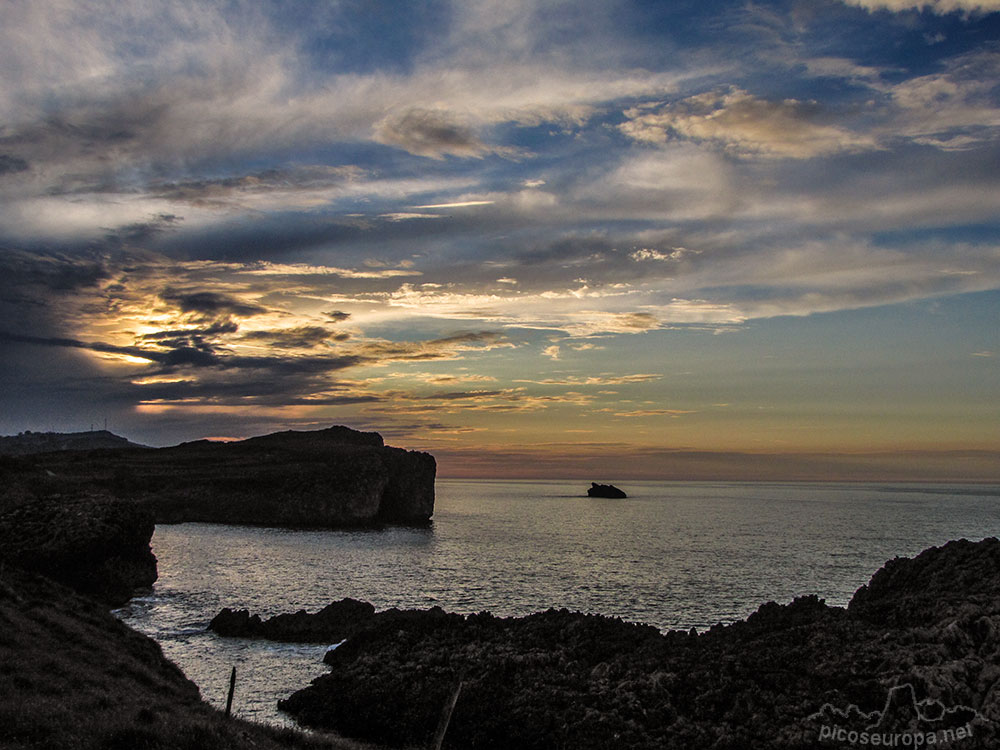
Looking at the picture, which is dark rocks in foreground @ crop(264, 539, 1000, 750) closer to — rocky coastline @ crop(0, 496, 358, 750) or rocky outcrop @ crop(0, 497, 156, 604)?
rocky coastline @ crop(0, 496, 358, 750)

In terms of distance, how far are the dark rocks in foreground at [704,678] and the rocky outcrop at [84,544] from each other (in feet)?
93.9

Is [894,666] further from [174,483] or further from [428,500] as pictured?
[174,483]

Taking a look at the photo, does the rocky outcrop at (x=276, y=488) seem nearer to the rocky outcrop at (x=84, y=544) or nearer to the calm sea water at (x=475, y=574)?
the calm sea water at (x=475, y=574)

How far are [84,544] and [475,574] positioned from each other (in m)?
34.4

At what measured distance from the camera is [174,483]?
469 ft

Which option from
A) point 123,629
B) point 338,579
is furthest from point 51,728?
point 338,579

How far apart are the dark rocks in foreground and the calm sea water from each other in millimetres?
5714

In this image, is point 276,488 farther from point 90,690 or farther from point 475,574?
point 90,690

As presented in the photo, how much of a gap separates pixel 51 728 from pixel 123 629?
19.2 meters

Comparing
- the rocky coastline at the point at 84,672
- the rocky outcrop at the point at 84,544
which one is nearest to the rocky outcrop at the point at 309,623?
the rocky coastline at the point at 84,672

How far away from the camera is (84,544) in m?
51.8

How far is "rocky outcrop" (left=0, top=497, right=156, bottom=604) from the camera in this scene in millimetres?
50594

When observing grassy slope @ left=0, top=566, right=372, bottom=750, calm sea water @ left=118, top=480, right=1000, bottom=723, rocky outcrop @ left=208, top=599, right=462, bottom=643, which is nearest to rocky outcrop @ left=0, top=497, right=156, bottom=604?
calm sea water @ left=118, top=480, right=1000, bottom=723

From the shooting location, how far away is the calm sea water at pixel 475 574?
124 feet
